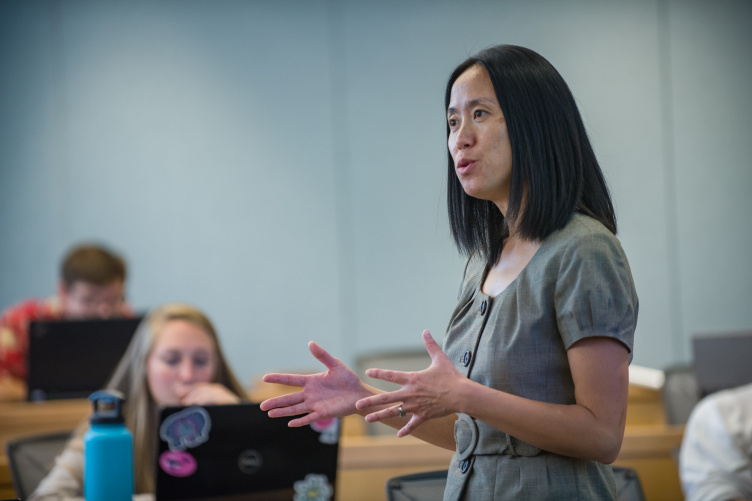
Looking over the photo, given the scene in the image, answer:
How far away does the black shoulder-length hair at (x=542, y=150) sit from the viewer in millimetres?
974

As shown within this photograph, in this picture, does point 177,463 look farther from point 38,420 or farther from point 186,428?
point 38,420

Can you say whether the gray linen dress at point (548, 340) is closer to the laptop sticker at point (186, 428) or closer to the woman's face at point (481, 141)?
the woman's face at point (481, 141)

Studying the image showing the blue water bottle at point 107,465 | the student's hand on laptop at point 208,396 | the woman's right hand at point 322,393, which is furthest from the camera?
the student's hand on laptop at point 208,396

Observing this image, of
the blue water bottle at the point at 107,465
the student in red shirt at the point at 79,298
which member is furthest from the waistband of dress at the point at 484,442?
the student in red shirt at the point at 79,298

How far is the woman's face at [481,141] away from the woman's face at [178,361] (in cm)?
119

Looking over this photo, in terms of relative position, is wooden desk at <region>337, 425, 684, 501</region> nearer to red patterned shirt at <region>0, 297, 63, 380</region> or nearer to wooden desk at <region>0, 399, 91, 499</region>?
wooden desk at <region>0, 399, 91, 499</region>

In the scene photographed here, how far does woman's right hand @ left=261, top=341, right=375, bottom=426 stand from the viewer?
1.00 metres

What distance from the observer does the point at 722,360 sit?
2.29m

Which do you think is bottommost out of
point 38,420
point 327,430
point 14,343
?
point 38,420

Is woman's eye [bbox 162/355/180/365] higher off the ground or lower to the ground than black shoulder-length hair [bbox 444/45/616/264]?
lower

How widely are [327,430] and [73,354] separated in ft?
5.83

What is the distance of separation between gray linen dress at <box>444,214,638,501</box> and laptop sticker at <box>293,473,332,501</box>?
0.49m

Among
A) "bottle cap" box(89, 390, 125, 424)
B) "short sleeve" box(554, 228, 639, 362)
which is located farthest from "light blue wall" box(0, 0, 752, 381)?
"short sleeve" box(554, 228, 639, 362)

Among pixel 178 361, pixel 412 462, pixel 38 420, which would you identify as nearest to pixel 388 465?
pixel 412 462
